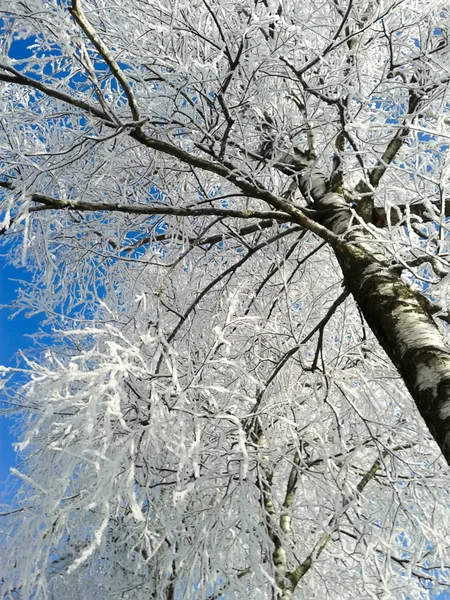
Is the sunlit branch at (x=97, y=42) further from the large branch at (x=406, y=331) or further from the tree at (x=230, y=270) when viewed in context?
the large branch at (x=406, y=331)

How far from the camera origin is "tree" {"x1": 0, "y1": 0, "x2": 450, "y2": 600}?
7.02 ft

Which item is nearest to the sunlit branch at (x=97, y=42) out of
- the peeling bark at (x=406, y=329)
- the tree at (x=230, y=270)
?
the tree at (x=230, y=270)

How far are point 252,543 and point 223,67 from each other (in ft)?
8.81

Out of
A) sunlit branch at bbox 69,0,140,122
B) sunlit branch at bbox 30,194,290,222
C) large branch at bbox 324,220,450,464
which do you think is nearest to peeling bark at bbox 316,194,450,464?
large branch at bbox 324,220,450,464

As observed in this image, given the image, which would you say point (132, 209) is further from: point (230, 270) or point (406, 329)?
point (406, 329)

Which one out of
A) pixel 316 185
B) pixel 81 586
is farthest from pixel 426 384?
pixel 81 586

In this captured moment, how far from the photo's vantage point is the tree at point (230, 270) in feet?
7.02

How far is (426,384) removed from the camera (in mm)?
1879

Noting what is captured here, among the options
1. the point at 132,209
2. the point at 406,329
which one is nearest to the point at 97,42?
the point at 132,209

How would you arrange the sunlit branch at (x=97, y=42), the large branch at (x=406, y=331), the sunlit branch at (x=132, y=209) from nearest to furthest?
the large branch at (x=406, y=331), the sunlit branch at (x=97, y=42), the sunlit branch at (x=132, y=209)

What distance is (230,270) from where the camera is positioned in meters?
3.51

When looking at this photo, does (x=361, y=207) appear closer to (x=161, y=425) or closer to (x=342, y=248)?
(x=342, y=248)

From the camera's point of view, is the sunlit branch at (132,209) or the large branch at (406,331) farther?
the sunlit branch at (132,209)

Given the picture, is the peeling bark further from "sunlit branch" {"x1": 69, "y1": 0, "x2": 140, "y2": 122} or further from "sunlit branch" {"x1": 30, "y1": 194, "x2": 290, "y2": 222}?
"sunlit branch" {"x1": 69, "y1": 0, "x2": 140, "y2": 122}
